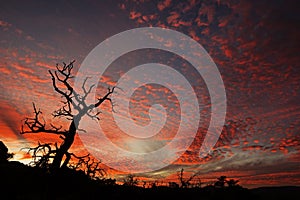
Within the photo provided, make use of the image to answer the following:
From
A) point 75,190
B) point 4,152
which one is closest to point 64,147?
point 75,190

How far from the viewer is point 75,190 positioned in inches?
855

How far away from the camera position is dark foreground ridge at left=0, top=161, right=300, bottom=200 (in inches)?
745

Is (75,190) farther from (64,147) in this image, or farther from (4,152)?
(4,152)

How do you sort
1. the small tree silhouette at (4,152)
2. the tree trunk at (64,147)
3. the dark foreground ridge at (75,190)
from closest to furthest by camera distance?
the tree trunk at (64,147)
the dark foreground ridge at (75,190)
the small tree silhouette at (4,152)

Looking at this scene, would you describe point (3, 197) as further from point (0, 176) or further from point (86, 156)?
point (86, 156)

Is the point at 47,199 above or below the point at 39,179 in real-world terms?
below

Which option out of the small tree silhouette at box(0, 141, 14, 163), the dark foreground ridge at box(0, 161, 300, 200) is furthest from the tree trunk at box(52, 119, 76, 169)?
the small tree silhouette at box(0, 141, 14, 163)

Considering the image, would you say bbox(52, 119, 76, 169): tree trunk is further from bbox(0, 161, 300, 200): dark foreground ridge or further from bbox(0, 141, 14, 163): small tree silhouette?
bbox(0, 141, 14, 163): small tree silhouette

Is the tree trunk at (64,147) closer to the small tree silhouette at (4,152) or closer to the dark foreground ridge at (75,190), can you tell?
the dark foreground ridge at (75,190)

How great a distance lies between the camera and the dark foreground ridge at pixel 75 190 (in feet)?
62.1

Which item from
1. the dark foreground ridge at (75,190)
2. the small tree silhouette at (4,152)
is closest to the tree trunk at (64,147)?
the dark foreground ridge at (75,190)

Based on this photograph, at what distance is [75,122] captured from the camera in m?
Result: 18.0

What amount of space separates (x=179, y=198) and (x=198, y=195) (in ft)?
8.39

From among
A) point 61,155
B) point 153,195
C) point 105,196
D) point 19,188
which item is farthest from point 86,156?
point 19,188
